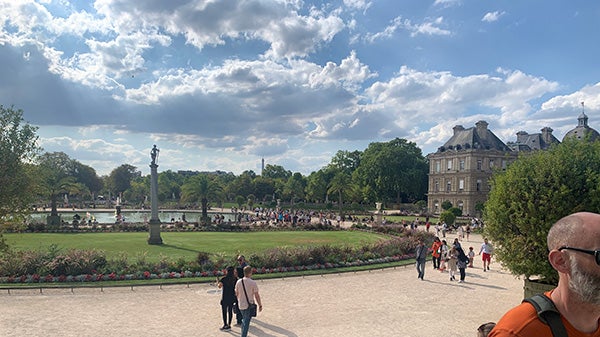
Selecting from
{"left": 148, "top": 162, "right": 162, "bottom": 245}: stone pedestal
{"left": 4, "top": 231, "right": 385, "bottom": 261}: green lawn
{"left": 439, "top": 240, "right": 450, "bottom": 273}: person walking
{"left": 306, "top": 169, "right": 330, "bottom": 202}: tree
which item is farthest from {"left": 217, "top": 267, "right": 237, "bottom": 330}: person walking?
{"left": 306, "top": 169, "right": 330, "bottom": 202}: tree

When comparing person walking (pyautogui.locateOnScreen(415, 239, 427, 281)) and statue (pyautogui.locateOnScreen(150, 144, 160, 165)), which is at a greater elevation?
statue (pyautogui.locateOnScreen(150, 144, 160, 165))

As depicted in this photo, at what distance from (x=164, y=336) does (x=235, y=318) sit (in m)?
2.41

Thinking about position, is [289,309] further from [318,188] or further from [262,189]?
[262,189]

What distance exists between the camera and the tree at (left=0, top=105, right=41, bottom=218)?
1418 cm

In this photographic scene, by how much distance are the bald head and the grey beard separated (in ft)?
0.37

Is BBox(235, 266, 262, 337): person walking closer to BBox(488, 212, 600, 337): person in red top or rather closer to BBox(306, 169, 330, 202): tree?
BBox(488, 212, 600, 337): person in red top

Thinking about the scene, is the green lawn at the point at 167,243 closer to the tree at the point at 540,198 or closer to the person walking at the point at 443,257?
the person walking at the point at 443,257

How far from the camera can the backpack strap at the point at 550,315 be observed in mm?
2430

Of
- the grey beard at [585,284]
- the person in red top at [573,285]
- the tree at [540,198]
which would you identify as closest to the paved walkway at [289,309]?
the tree at [540,198]

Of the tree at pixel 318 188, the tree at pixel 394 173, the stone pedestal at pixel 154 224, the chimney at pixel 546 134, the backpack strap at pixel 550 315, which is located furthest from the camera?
the tree at pixel 318 188

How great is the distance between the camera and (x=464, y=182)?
2904 inches

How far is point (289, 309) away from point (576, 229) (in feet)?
40.3

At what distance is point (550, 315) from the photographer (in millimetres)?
2475

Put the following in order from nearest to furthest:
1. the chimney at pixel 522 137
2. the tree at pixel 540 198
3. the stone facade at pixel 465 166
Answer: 1. the tree at pixel 540 198
2. the stone facade at pixel 465 166
3. the chimney at pixel 522 137
